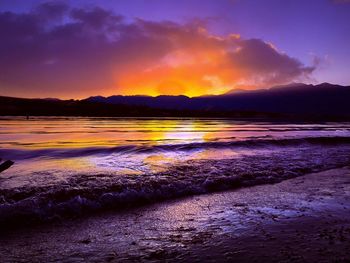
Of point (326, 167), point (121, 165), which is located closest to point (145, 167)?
point (121, 165)

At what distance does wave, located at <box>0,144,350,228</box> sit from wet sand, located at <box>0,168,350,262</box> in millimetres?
520

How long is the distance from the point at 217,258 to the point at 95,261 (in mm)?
1484

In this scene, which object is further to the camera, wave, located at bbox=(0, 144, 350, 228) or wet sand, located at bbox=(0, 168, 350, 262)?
wave, located at bbox=(0, 144, 350, 228)

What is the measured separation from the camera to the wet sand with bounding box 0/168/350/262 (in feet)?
13.7

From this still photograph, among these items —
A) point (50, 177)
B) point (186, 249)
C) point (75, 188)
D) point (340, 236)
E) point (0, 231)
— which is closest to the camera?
point (186, 249)

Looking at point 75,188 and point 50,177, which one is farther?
point 50,177

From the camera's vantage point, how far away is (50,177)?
28.9 ft

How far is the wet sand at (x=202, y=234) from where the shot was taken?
4.16 meters

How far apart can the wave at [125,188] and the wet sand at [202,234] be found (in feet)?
1.71

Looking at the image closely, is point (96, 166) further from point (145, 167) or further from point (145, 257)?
point (145, 257)

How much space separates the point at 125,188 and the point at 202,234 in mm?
3103

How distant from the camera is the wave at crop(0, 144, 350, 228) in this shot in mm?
6070

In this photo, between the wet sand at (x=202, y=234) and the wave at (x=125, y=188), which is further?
the wave at (x=125, y=188)

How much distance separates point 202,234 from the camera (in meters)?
4.95
